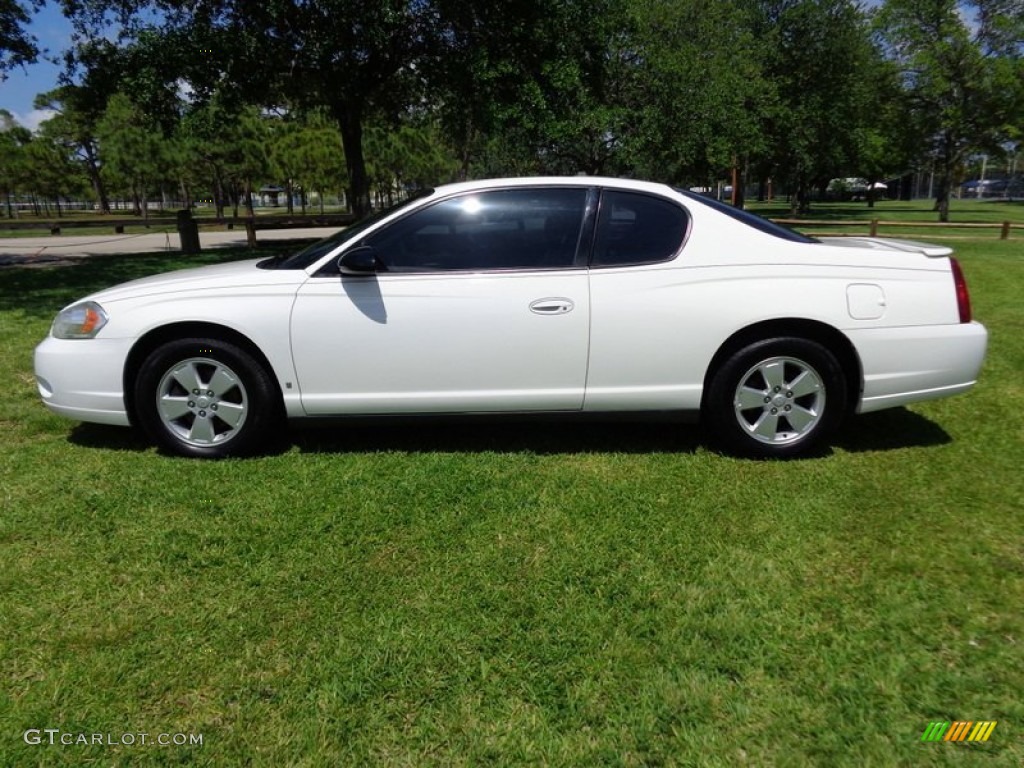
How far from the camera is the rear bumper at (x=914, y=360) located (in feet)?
12.3

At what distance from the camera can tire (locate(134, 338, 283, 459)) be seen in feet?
12.5

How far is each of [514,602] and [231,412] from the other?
2120 millimetres

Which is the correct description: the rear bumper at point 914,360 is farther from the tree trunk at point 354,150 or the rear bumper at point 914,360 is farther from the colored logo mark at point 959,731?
the tree trunk at point 354,150

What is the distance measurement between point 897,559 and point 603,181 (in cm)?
241

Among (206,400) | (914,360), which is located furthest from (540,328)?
(914,360)

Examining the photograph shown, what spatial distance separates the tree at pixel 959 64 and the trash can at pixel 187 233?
30.5 meters

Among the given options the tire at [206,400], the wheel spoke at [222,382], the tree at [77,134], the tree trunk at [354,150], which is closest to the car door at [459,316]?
the tire at [206,400]

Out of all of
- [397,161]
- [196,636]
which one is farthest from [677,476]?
[397,161]

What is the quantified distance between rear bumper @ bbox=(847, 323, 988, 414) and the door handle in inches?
60.0

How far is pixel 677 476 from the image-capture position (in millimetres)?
3729

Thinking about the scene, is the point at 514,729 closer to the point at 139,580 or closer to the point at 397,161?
the point at 139,580

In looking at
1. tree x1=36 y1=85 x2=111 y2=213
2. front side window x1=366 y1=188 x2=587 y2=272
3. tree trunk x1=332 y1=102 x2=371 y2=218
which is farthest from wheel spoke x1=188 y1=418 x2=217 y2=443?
tree x1=36 y1=85 x2=111 y2=213

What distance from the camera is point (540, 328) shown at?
369 centimetres

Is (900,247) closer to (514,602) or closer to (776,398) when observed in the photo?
(776,398)
